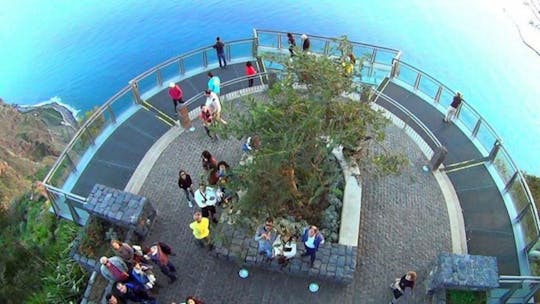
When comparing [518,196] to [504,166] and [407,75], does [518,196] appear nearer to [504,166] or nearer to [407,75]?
[504,166]

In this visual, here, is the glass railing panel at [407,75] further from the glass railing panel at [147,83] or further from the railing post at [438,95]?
Result: the glass railing panel at [147,83]

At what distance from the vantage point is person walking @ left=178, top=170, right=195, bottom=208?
1135cm

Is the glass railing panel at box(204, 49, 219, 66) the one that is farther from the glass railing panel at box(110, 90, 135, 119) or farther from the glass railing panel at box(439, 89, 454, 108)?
the glass railing panel at box(439, 89, 454, 108)

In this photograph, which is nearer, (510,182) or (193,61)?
(510,182)

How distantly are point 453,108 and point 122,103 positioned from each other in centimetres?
1123

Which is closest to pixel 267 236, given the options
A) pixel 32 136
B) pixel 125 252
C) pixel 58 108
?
pixel 125 252

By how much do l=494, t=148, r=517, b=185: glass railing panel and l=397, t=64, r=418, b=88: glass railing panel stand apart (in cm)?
452

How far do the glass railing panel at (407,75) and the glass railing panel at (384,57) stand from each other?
0.59m

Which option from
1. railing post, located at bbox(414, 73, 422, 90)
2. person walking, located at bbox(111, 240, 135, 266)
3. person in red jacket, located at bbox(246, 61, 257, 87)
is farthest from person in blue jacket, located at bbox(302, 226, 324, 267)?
railing post, located at bbox(414, 73, 422, 90)

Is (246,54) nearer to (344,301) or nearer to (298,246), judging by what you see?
(298,246)

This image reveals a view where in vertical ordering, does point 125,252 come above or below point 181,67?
below

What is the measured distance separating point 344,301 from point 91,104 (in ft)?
53.0

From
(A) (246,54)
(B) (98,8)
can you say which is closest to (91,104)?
(B) (98,8)

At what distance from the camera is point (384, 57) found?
17.3 metres
